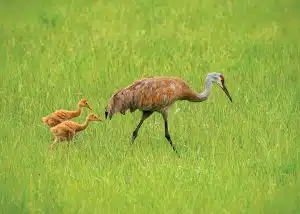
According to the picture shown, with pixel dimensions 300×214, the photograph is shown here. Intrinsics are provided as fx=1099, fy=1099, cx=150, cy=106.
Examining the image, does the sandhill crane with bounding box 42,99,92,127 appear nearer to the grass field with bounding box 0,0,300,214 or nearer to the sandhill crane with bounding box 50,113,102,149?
the grass field with bounding box 0,0,300,214

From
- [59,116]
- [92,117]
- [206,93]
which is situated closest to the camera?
[92,117]

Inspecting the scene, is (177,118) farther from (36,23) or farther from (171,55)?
(36,23)

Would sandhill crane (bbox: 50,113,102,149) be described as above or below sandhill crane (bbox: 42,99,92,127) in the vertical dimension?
below

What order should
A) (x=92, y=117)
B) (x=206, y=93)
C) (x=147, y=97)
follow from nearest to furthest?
(x=147, y=97)
(x=92, y=117)
(x=206, y=93)

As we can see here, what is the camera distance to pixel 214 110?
513 inches

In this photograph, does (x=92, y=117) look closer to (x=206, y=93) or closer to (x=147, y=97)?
(x=147, y=97)

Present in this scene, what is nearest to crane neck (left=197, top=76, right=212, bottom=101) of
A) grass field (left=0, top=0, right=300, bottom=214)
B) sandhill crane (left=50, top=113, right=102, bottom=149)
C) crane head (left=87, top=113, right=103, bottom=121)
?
grass field (left=0, top=0, right=300, bottom=214)

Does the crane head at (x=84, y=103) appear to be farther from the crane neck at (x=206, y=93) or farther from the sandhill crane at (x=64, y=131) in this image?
the crane neck at (x=206, y=93)

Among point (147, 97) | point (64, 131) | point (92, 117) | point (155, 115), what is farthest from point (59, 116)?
point (155, 115)

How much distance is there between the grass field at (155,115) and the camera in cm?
964

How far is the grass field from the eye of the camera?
964 cm

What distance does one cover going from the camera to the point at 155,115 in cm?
1336

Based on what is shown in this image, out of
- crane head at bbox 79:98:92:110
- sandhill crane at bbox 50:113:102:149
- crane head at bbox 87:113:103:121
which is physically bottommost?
sandhill crane at bbox 50:113:102:149

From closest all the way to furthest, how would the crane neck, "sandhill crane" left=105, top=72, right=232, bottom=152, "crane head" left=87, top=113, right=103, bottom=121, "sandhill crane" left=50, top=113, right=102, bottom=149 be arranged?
"sandhill crane" left=50, top=113, right=102, bottom=149 < "sandhill crane" left=105, top=72, right=232, bottom=152 < "crane head" left=87, top=113, right=103, bottom=121 < the crane neck
